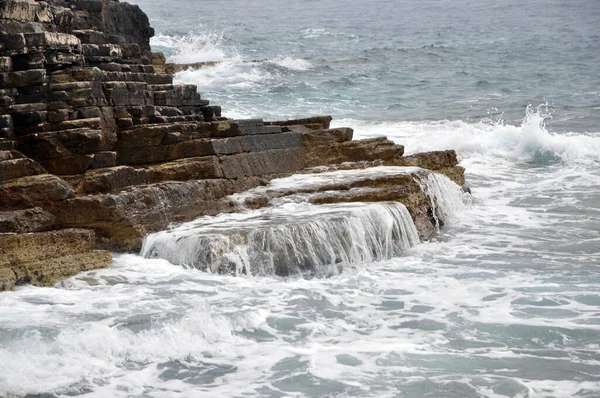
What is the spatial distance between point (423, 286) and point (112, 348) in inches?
142

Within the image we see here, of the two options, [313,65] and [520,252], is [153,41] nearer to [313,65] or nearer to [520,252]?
[313,65]

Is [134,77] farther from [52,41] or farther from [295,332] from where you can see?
[295,332]

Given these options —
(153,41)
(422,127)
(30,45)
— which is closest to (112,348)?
(30,45)

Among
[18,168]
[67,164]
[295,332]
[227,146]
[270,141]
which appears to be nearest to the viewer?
[295,332]

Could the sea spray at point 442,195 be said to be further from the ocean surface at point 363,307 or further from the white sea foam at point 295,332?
the white sea foam at point 295,332

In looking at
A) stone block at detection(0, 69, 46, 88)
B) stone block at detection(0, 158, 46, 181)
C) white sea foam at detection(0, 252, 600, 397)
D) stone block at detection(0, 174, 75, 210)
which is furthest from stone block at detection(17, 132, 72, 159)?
white sea foam at detection(0, 252, 600, 397)

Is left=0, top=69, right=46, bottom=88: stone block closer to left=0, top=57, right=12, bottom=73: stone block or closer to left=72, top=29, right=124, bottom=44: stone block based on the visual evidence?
left=0, top=57, right=12, bottom=73: stone block

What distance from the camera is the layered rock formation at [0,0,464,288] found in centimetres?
1055

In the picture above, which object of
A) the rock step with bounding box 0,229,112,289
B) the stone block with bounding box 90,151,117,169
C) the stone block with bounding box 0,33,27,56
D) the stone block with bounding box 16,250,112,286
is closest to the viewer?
the rock step with bounding box 0,229,112,289

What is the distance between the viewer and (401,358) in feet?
26.4

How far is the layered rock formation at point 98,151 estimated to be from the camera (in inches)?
415

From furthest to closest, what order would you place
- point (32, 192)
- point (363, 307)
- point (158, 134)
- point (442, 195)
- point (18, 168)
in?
point (442, 195) → point (158, 134) → point (18, 168) → point (32, 192) → point (363, 307)

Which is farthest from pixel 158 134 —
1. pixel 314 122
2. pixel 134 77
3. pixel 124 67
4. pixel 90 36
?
pixel 314 122

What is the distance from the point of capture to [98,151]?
11.6m
